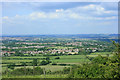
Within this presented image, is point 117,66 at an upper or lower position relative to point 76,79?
upper

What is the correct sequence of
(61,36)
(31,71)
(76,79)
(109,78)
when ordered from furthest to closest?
(61,36) → (31,71) → (76,79) → (109,78)

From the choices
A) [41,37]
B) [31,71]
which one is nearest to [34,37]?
[41,37]

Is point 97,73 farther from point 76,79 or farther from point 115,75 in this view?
point 115,75

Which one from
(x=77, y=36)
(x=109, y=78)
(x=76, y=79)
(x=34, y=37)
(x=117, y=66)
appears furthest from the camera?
(x=77, y=36)

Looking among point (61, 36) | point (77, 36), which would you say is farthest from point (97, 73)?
point (77, 36)

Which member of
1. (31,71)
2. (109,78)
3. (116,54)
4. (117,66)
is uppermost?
(116,54)

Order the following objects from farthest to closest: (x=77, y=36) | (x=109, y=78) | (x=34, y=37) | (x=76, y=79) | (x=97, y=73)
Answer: (x=77, y=36) → (x=34, y=37) → (x=97, y=73) → (x=76, y=79) → (x=109, y=78)

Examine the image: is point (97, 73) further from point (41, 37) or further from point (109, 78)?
point (41, 37)

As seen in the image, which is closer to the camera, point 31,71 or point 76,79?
point 76,79

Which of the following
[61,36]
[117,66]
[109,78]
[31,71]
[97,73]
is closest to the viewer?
[117,66]
